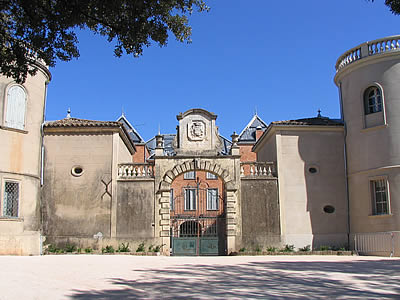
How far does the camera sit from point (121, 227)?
68.6ft

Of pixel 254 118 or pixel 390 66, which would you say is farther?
pixel 254 118

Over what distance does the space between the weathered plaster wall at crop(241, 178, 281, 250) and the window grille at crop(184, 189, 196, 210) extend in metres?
16.9

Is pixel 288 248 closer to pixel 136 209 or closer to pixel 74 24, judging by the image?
pixel 136 209

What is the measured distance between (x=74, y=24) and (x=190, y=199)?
29631 millimetres

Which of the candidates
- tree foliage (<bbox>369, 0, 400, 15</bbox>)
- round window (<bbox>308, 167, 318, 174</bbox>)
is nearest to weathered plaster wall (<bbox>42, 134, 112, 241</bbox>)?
round window (<bbox>308, 167, 318, 174</bbox>)

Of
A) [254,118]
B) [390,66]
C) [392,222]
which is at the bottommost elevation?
[392,222]

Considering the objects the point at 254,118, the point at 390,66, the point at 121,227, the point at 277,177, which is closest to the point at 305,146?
the point at 277,177

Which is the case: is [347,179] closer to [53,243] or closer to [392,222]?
[392,222]

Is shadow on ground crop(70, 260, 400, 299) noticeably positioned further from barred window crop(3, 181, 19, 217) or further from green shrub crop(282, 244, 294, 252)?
barred window crop(3, 181, 19, 217)

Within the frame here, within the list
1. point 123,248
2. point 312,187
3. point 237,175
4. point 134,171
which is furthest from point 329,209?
point 123,248

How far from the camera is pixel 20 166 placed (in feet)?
63.6

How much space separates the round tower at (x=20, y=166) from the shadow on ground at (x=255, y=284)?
8.91m

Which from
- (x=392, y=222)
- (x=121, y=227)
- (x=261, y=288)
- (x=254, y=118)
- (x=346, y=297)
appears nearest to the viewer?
(x=346, y=297)

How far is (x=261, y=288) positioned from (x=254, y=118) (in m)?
35.3
